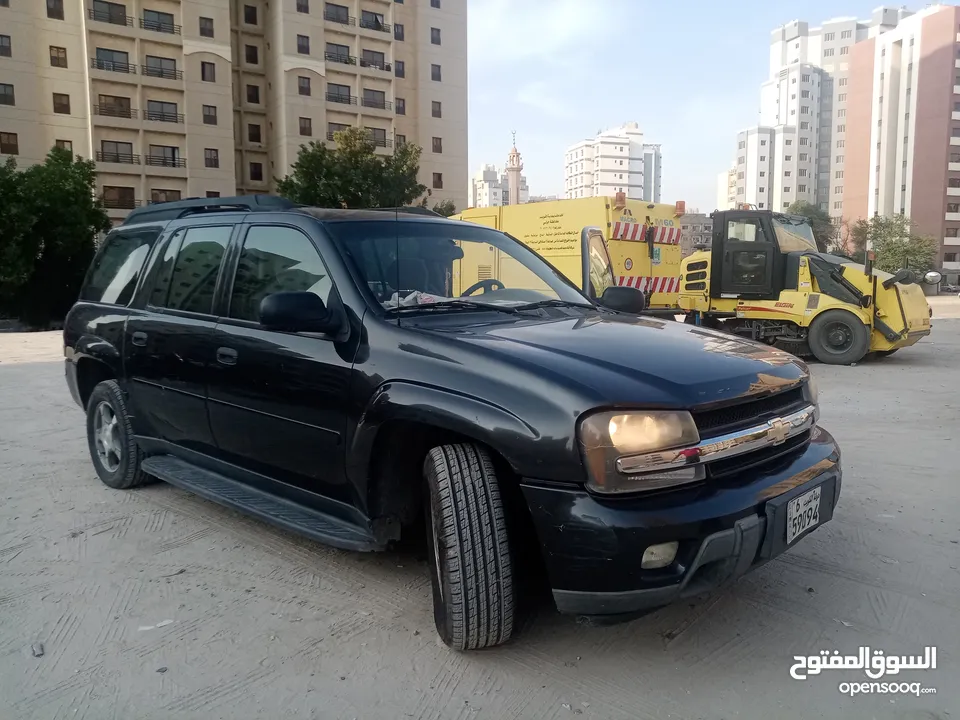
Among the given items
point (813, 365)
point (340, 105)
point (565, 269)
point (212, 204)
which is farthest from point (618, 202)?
point (340, 105)

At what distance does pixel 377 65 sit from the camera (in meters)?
50.4

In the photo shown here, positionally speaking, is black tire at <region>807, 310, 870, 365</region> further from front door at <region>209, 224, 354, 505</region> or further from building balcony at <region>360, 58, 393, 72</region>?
building balcony at <region>360, 58, 393, 72</region>

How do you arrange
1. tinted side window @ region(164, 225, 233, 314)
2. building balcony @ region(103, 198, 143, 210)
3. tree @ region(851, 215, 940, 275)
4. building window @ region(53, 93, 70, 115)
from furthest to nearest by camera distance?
tree @ region(851, 215, 940, 275), building balcony @ region(103, 198, 143, 210), building window @ region(53, 93, 70, 115), tinted side window @ region(164, 225, 233, 314)

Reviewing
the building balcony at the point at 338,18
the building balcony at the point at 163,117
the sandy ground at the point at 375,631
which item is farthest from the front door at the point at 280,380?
the building balcony at the point at 338,18

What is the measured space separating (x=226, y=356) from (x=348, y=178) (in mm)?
34372

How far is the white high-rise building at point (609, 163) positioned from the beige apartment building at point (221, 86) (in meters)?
107

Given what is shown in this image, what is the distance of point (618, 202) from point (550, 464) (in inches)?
410

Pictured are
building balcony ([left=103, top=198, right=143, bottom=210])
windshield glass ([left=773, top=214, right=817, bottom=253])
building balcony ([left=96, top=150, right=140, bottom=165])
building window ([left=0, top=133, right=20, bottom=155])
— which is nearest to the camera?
windshield glass ([left=773, top=214, right=817, bottom=253])

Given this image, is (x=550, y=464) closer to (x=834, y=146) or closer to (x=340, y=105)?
(x=340, y=105)

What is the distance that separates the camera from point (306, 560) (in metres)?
3.62

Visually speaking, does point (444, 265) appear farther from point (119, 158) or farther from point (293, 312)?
point (119, 158)

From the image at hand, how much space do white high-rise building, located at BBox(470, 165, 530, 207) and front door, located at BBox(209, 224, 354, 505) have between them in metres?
134

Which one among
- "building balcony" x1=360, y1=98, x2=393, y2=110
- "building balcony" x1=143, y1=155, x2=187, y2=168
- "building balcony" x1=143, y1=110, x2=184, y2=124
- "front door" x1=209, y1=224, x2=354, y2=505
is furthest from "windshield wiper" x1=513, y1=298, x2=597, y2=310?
"building balcony" x1=360, y1=98, x2=393, y2=110

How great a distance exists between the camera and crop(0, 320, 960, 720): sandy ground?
2.46 metres
